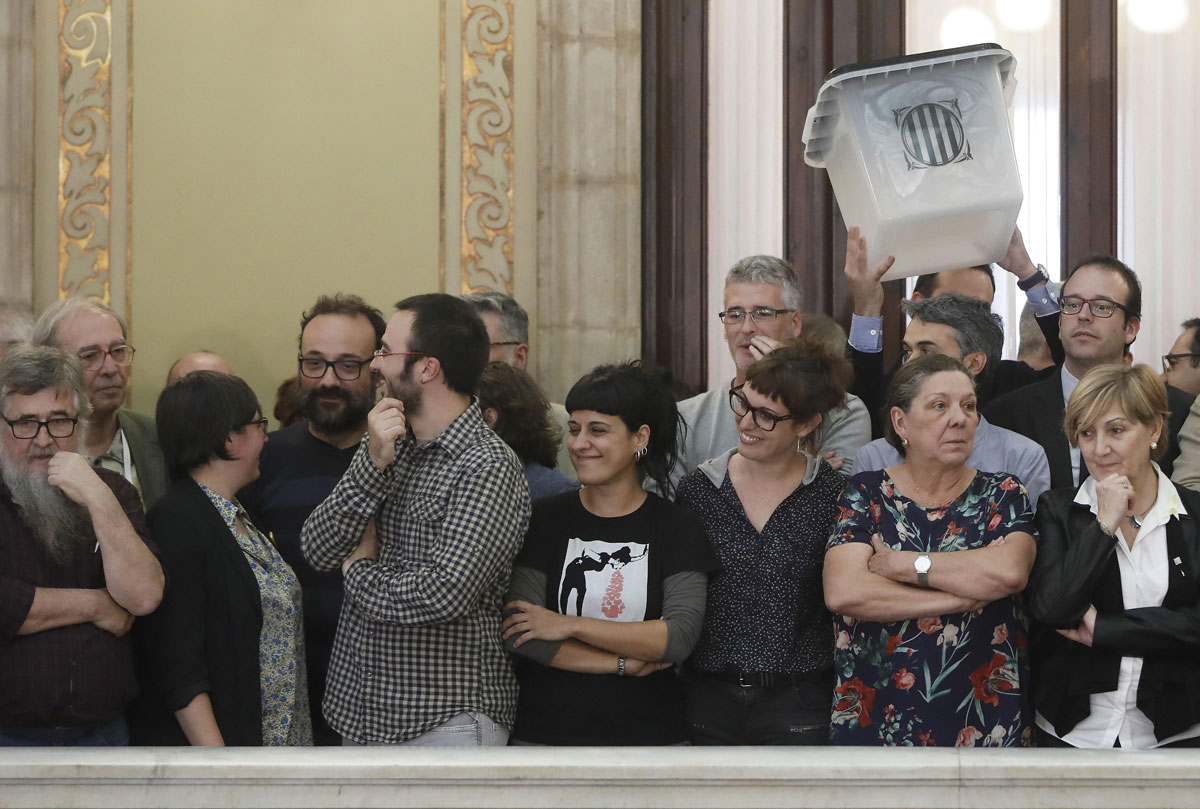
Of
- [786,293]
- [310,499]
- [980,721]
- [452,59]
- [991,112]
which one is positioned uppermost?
[452,59]

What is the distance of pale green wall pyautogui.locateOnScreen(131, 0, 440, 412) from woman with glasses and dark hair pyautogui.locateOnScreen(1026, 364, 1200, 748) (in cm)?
299

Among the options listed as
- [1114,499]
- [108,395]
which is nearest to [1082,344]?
[1114,499]

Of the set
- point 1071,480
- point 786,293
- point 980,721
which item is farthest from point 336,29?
point 980,721

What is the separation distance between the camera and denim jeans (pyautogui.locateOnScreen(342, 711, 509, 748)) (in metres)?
2.81

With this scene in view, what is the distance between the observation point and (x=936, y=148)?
3469 mm

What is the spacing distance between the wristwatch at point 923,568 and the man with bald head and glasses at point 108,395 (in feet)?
6.16

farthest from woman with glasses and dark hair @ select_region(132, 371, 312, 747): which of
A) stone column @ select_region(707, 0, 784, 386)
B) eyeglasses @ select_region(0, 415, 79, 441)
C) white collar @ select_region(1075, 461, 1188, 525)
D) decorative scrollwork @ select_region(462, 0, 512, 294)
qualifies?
stone column @ select_region(707, 0, 784, 386)

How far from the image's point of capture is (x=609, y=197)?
5.39 metres

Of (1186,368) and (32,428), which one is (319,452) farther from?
(1186,368)

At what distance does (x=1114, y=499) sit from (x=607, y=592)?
1.05m

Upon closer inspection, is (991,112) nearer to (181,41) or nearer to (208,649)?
(208,649)

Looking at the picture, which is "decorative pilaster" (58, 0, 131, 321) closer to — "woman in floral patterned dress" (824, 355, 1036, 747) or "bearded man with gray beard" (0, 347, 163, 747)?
"bearded man with gray beard" (0, 347, 163, 747)

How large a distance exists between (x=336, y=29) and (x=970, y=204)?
2.89 metres

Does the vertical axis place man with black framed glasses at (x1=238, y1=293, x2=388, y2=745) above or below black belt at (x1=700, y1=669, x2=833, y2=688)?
above
